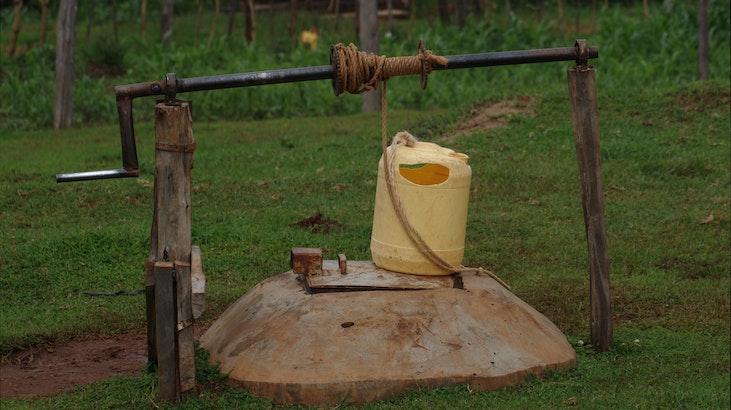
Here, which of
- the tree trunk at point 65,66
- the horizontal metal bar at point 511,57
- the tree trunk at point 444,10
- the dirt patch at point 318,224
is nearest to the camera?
the horizontal metal bar at point 511,57

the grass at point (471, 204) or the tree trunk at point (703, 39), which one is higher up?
the tree trunk at point (703, 39)

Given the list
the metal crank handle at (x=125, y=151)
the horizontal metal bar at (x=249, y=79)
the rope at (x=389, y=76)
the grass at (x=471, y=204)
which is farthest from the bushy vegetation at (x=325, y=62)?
the metal crank handle at (x=125, y=151)

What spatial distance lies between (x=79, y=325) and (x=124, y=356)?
2.03ft

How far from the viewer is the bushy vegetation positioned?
51.5 feet

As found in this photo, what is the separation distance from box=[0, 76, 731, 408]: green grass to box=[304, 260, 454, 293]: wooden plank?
24.7 inches

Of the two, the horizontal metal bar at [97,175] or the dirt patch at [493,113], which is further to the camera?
the dirt patch at [493,113]

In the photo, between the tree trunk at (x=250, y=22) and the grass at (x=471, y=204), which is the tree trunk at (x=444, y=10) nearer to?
the tree trunk at (x=250, y=22)

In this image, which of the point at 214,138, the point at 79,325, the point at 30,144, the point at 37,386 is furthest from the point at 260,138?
the point at 37,386

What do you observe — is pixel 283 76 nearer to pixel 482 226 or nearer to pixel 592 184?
pixel 592 184

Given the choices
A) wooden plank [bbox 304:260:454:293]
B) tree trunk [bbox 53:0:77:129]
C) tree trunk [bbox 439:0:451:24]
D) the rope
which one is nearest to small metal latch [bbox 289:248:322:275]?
wooden plank [bbox 304:260:454:293]

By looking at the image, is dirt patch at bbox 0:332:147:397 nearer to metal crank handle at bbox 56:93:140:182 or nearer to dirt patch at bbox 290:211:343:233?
metal crank handle at bbox 56:93:140:182

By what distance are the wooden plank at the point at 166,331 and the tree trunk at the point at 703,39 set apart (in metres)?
10.6

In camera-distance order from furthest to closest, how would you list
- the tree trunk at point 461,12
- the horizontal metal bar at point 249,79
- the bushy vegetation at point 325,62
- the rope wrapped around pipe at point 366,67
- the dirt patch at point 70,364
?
the tree trunk at point 461,12 → the bushy vegetation at point 325,62 → the dirt patch at point 70,364 → the rope wrapped around pipe at point 366,67 → the horizontal metal bar at point 249,79

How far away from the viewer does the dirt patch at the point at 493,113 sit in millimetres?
12953
